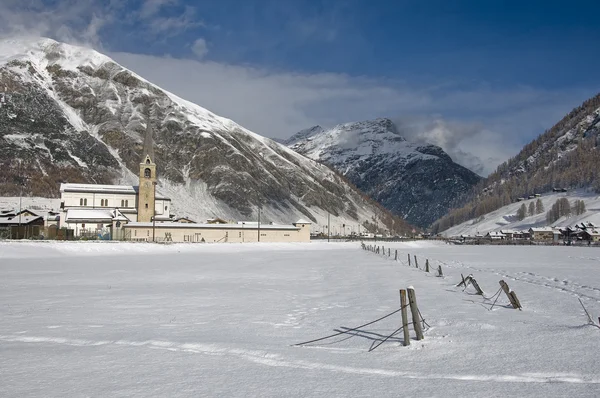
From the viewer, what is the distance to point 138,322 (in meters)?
15.6

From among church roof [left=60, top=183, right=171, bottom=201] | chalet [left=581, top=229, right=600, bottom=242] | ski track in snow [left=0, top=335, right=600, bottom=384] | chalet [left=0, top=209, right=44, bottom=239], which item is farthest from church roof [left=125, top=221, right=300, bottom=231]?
chalet [left=581, top=229, right=600, bottom=242]

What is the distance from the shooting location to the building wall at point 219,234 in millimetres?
99312

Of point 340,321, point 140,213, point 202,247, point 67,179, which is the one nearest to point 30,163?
point 67,179

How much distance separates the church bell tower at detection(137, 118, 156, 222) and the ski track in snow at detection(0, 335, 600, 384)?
11109cm

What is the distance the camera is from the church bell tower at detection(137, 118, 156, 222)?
121 metres

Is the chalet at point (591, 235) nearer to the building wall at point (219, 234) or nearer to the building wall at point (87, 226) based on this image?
the building wall at point (219, 234)

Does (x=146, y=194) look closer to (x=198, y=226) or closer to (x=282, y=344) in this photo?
(x=198, y=226)

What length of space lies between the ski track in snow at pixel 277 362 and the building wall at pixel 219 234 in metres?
84.6

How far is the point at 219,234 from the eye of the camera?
10675 centimetres

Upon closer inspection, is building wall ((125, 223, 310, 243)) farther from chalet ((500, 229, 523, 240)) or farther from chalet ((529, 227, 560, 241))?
chalet ((500, 229, 523, 240))

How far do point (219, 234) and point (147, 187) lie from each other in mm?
27864

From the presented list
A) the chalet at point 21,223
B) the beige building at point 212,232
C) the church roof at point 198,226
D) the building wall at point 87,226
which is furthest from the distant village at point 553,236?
the chalet at point 21,223

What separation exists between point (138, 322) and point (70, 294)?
8.42 m

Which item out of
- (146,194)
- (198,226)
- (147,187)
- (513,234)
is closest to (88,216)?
(198,226)
